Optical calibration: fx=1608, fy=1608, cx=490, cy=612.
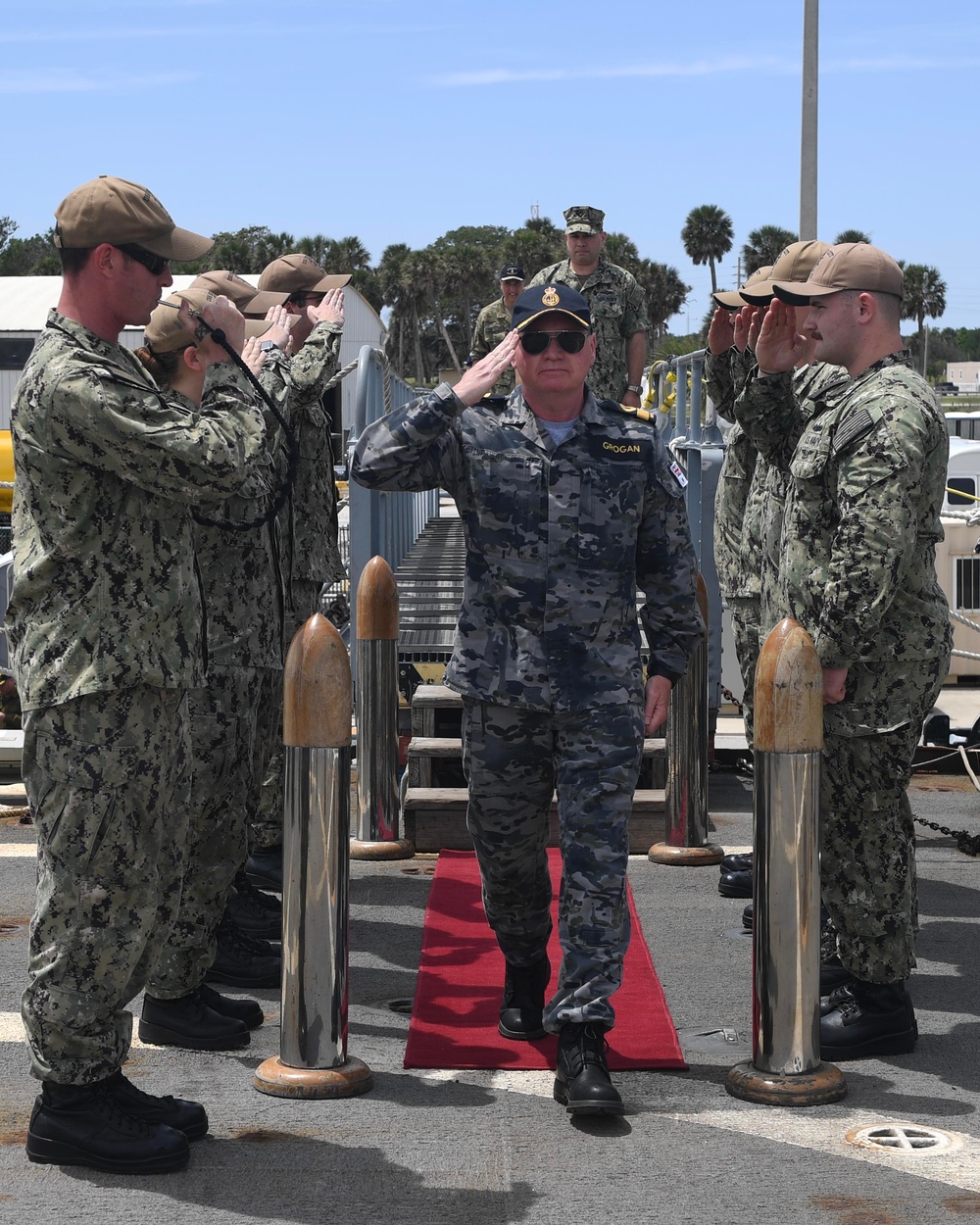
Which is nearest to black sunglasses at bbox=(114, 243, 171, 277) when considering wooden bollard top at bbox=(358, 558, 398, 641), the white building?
wooden bollard top at bbox=(358, 558, 398, 641)

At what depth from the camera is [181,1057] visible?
15.1 feet

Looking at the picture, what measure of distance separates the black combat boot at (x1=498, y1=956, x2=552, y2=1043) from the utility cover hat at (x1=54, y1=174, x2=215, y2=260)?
89.2 inches

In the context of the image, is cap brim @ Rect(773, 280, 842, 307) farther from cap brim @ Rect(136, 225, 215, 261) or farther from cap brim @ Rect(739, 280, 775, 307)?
cap brim @ Rect(136, 225, 215, 261)

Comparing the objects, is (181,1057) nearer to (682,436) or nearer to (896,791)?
(896,791)

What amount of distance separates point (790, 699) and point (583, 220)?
5.67 m

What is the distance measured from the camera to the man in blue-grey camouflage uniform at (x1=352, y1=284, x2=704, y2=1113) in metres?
4.24

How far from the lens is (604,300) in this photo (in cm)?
945

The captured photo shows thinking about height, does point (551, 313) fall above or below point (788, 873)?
above

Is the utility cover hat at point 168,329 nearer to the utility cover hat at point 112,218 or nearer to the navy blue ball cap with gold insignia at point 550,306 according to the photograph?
the utility cover hat at point 112,218

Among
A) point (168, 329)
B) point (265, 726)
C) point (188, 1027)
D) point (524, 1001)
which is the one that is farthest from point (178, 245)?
point (524, 1001)

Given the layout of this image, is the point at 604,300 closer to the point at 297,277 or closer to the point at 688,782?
the point at 688,782

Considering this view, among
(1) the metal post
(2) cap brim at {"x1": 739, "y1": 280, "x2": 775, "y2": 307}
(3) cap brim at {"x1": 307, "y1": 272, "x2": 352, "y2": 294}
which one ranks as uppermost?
(1) the metal post

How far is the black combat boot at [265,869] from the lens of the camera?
256 inches

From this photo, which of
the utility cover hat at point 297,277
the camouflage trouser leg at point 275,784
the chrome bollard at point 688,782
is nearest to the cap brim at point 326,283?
the utility cover hat at point 297,277
